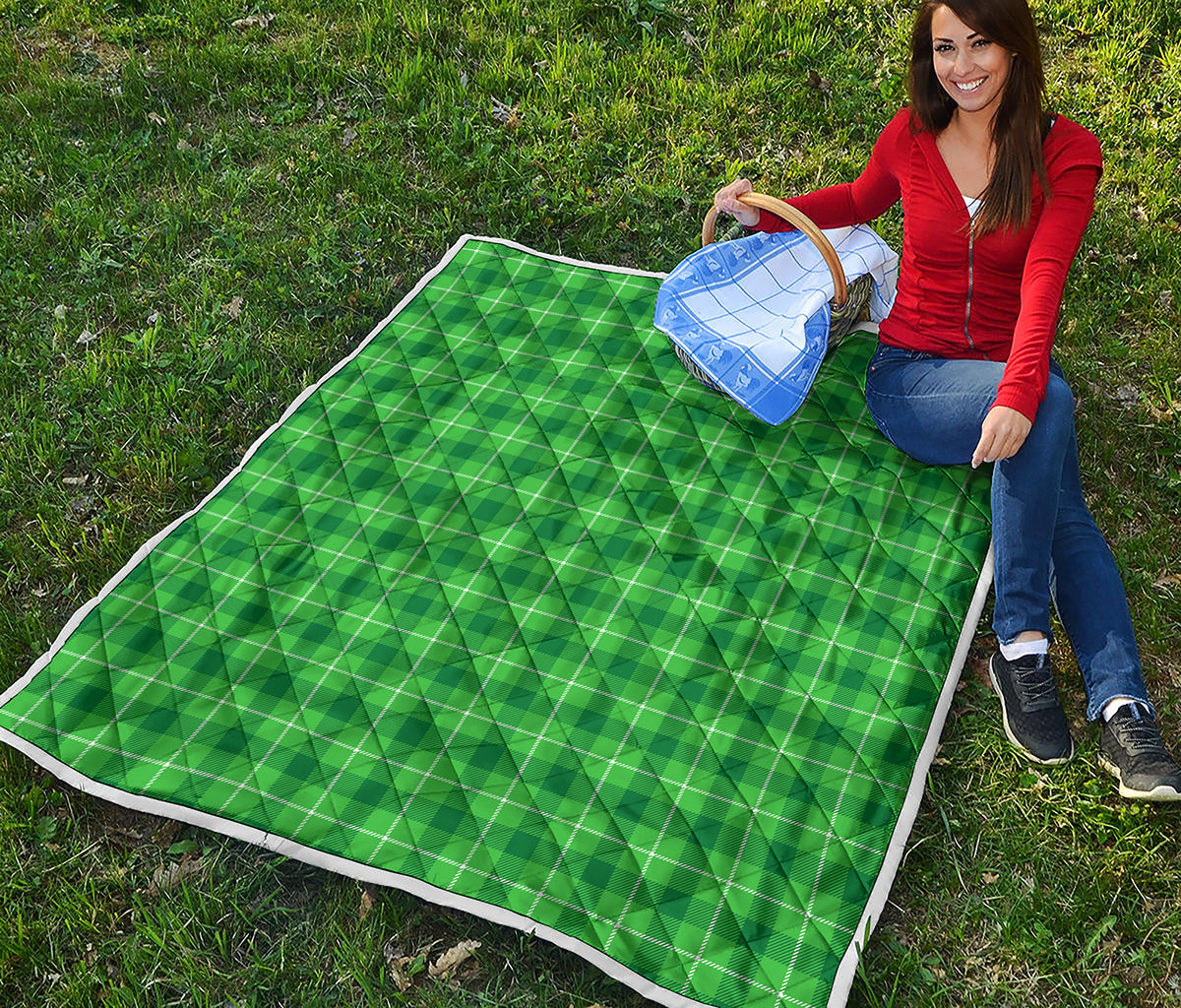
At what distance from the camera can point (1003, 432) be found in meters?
2.39

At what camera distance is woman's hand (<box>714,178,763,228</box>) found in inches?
120

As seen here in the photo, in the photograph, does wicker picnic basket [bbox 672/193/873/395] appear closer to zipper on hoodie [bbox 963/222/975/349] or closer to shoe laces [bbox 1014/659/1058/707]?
zipper on hoodie [bbox 963/222/975/349]

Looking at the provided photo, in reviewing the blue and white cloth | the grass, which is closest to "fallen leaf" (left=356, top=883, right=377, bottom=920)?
the grass

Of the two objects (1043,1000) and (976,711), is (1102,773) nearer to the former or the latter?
(976,711)

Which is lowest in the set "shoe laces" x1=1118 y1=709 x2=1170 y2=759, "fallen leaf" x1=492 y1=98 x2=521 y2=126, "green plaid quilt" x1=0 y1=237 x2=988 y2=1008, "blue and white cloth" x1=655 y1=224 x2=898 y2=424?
"green plaid quilt" x1=0 y1=237 x2=988 y2=1008

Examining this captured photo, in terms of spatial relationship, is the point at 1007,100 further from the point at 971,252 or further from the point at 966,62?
the point at 971,252

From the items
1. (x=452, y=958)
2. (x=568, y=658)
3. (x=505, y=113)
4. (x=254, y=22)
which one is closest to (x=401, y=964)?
(x=452, y=958)

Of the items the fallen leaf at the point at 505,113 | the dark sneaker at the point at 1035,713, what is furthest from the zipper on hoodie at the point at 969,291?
the fallen leaf at the point at 505,113

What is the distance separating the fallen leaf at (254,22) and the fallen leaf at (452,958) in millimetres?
4141

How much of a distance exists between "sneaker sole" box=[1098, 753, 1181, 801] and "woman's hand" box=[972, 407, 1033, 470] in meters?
0.72

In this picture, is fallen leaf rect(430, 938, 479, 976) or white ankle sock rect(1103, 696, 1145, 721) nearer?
fallen leaf rect(430, 938, 479, 976)

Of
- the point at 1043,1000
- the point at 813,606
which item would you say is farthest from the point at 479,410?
the point at 1043,1000

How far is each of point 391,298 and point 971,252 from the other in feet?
6.31

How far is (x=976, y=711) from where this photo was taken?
2.55 meters
